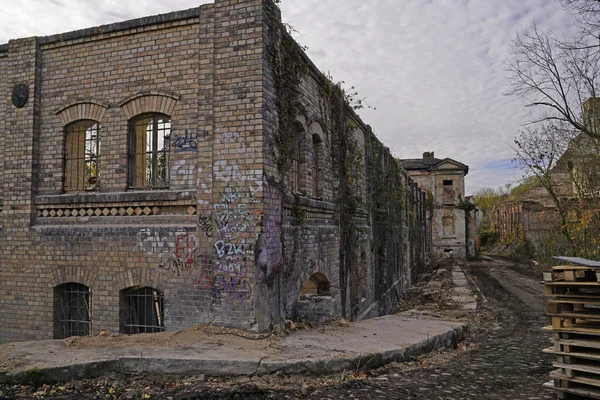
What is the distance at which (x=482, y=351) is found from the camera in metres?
7.92

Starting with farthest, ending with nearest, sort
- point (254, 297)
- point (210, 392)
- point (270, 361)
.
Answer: point (254, 297) < point (270, 361) < point (210, 392)

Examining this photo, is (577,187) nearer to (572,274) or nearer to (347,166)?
(347,166)

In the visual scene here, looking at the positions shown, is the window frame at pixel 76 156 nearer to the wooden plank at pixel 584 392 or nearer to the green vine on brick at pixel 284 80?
the green vine on brick at pixel 284 80

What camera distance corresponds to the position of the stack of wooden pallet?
16.1ft

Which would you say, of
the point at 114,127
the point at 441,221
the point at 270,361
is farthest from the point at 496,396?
the point at 441,221

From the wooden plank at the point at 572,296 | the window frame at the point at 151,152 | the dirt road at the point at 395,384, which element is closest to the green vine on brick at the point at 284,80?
the window frame at the point at 151,152

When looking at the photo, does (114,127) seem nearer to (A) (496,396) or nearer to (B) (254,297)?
(B) (254,297)

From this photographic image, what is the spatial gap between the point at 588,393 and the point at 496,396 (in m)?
1.00

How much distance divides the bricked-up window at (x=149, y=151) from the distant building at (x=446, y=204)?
33385mm

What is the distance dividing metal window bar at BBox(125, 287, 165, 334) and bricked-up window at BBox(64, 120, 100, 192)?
209 cm

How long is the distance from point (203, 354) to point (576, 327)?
458cm

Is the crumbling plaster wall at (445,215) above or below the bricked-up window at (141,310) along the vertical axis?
above

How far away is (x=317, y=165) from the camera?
9.41 metres

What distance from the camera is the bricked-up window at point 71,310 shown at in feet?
24.3
